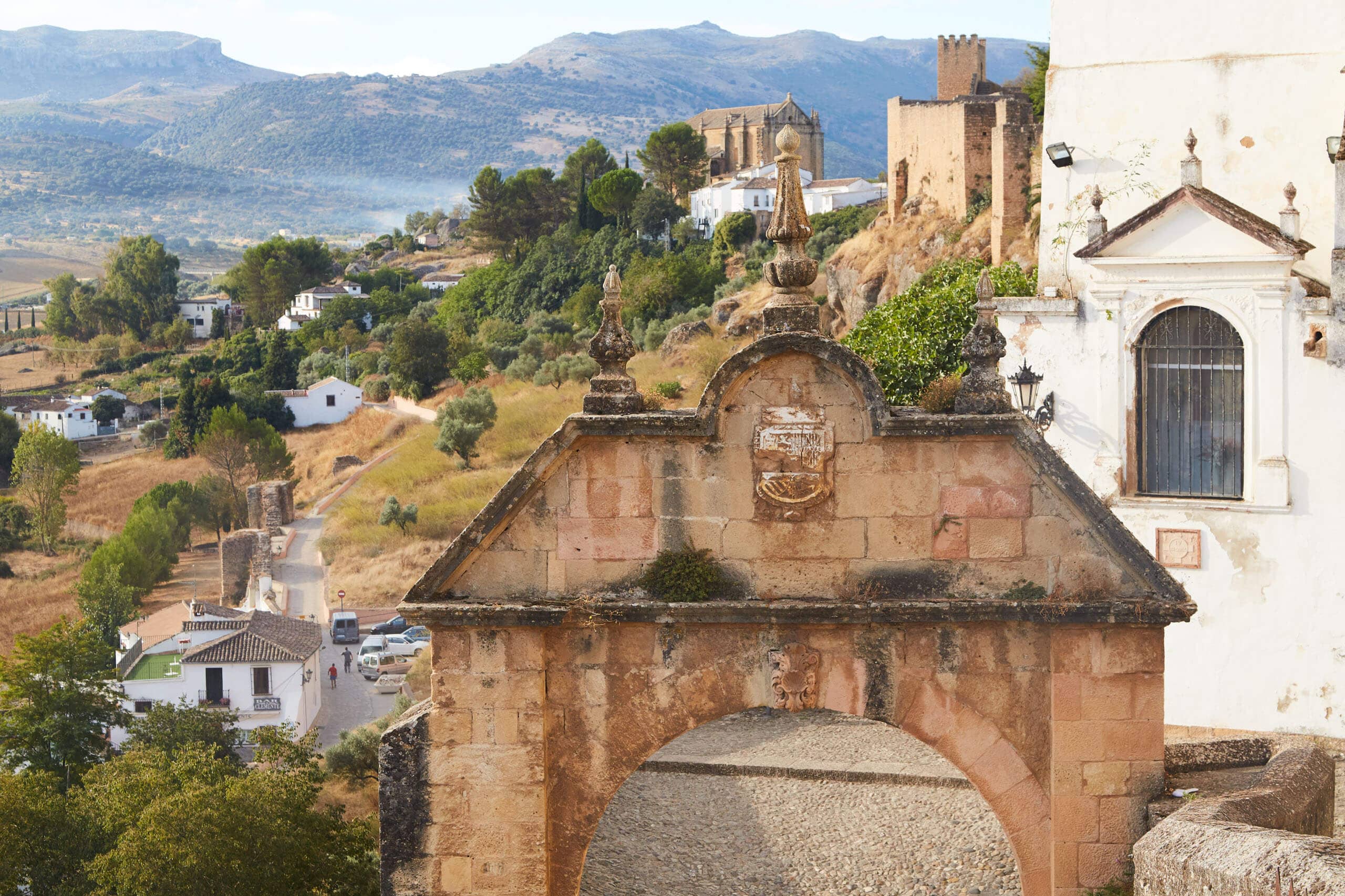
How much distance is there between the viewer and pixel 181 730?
3020cm

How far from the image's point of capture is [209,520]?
6109cm

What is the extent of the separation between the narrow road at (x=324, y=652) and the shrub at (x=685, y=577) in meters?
24.6

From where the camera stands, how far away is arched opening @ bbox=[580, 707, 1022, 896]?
1395 centimetres

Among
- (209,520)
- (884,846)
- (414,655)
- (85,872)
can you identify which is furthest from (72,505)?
(884,846)

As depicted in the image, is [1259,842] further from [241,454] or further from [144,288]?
[144,288]

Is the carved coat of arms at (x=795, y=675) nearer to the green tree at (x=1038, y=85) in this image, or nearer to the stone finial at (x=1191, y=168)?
the stone finial at (x=1191, y=168)

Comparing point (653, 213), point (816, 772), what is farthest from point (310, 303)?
point (816, 772)

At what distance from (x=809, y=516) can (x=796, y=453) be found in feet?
1.43

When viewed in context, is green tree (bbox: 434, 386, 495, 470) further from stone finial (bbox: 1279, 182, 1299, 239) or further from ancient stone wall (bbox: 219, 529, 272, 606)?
stone finial (bbox: 1279, 182, 1299, 239)

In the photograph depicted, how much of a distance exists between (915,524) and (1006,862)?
20.7 ft

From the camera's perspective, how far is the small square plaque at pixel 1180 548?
16016 mm

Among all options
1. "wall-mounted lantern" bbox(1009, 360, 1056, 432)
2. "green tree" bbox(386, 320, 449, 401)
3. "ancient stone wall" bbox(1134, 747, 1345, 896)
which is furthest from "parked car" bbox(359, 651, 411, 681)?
"green tree" bbox(386, 320, 449, 401)

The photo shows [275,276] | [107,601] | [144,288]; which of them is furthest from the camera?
[144,288]

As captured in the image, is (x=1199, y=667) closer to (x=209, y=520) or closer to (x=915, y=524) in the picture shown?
(x=915, y=524)
